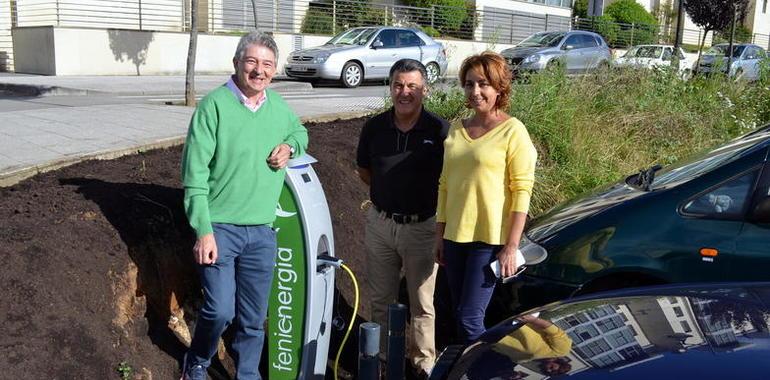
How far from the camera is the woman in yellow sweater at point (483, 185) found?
3.41m

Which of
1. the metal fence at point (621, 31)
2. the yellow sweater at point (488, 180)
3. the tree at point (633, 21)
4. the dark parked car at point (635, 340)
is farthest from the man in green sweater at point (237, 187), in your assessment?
the tree at point (633, 21)

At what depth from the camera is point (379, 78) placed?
19766 mm

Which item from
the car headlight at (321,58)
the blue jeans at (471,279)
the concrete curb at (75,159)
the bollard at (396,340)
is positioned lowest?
the bollard at (396,340)

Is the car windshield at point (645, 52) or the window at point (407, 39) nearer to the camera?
the car windshield at point (645, 52)

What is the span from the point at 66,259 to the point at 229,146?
111 cm

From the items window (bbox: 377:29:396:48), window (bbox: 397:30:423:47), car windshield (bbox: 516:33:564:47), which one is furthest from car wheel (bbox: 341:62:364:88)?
car windshield (bbox: 516:33:564:47)

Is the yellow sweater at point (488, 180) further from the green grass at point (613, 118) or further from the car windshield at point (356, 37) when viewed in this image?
the car windshield at point (356, 37)

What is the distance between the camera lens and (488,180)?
3434 mm

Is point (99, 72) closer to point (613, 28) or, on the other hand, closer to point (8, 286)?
point (8, 286)

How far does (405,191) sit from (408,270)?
458mm

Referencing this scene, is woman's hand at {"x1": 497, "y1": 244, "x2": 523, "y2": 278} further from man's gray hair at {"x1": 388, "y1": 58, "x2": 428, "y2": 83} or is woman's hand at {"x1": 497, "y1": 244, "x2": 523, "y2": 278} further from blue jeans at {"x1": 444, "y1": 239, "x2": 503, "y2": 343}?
man's gray hair at {"x1": 388, "y1": 58, "x2": 428, "y2": 83}

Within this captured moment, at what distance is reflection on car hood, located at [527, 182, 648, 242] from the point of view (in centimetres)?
436

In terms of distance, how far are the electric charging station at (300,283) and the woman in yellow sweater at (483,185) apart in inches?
25.1

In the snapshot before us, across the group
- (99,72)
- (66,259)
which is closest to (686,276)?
(66,259)
